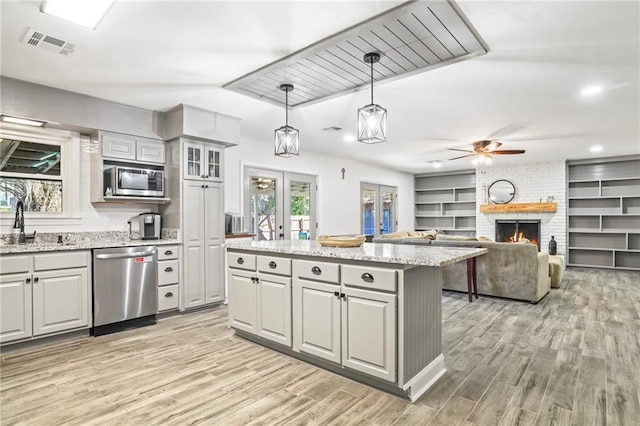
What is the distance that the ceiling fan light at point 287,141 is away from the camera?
11.1ft

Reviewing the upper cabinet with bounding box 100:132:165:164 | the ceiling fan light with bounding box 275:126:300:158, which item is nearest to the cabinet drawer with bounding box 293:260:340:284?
the ceiling fan light with bounding box 275:126:300:158

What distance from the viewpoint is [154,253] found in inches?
157

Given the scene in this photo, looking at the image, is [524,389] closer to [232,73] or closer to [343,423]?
[343,423]

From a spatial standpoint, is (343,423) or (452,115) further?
(452,115)

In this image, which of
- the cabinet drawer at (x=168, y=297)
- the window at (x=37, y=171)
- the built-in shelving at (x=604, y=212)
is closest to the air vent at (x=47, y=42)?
the window at (x=37, y=171)

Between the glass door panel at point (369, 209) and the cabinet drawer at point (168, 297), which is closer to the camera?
the cabinet drawer at point (168, 297)

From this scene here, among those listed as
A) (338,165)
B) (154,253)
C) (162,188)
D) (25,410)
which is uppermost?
(338,165)

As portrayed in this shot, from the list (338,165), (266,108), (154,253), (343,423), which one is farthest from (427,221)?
(343,423)

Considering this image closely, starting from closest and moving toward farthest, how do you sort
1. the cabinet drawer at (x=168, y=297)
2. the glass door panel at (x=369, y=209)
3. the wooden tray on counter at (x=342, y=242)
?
the wooden tray on counter at (x=342, y=242)
the cabinet drawer at (x=168, y=297)
the glass door panel at (x=369, y=209)

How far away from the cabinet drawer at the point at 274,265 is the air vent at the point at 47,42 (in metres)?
2.21

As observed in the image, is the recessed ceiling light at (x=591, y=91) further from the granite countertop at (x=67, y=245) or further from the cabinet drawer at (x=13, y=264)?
the cabinet drawer at (x=13, y=264)

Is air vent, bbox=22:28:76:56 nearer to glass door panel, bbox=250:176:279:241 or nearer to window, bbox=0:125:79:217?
window, bbox=0:125:79:217

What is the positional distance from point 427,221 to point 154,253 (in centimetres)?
808

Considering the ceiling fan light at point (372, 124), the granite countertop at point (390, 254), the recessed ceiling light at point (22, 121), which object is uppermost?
the recessed ceiling light at point (22, 121)
